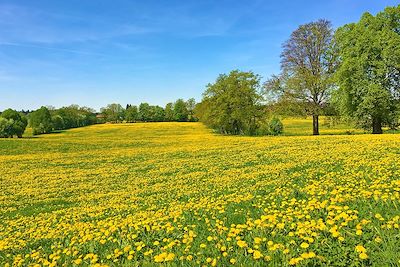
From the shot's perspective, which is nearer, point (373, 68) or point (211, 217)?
point (211, 217)

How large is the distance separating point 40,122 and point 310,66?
253 feet

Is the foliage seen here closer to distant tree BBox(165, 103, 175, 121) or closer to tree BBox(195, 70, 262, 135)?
distant tree BBox(165, 103, 175, 121)

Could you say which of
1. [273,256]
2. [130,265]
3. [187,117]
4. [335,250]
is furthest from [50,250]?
[187,117]

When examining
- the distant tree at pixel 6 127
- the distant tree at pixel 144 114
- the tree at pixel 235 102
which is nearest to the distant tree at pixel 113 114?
the distant tree at pixel 144 114

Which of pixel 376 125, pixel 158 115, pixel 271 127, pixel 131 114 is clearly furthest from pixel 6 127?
pixel 158 115

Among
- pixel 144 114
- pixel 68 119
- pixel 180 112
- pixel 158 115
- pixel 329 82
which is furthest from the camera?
pixel 144 114

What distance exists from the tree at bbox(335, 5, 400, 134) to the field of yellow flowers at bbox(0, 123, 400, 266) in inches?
832

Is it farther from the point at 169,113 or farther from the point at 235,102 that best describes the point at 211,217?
the point at 169,113

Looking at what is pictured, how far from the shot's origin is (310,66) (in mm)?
44375

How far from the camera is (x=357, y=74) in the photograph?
35000 millimetres

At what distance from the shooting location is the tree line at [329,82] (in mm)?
33938

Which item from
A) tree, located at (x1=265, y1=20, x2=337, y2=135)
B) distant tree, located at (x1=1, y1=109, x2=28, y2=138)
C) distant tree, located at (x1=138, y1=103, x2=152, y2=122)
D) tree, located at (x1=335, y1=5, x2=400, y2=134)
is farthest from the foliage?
tree, located at (x1=335, y1=5, x2=400, y2=134)

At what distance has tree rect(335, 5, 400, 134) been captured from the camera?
33000 millimetres

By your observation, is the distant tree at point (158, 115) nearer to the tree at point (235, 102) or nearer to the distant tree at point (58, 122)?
the distant tree at point (58, 122)
